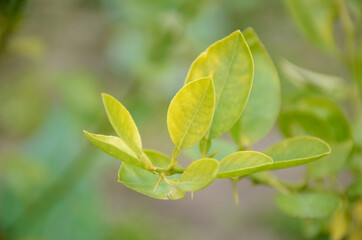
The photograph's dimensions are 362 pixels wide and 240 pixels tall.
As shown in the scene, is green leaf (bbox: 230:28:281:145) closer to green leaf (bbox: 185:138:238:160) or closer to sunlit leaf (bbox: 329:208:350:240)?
green leaf (bbox: 185:138:238:160)

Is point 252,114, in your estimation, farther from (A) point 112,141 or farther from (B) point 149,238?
(B) point 149,238

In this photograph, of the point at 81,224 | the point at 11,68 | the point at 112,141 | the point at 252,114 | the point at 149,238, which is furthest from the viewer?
the point at 11,68

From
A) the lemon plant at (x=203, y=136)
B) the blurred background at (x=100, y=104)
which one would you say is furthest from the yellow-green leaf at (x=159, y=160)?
the blurred background at (x=100, y=104)

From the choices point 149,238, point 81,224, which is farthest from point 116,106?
point 149,238

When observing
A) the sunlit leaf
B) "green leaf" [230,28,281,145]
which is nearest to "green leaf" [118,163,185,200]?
"green leaf" [230,28,281,145]

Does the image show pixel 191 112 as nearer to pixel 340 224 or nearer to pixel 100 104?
pixel 340 224

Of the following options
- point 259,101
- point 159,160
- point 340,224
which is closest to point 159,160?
point 159,160
